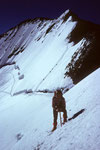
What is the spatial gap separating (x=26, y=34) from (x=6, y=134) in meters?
53.3

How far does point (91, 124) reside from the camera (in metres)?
4.37

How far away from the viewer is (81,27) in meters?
22.3

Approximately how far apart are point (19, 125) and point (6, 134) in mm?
1139

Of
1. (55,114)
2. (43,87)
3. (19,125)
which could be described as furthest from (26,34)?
(55,114)

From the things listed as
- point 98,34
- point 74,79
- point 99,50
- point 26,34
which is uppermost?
point 26,34

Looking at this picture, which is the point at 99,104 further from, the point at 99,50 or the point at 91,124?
the point at 99,50

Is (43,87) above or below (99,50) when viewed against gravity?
below

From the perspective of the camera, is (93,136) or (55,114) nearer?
(93,136)

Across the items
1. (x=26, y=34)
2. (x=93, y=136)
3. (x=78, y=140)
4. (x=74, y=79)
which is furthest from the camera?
(x=26, y=34)

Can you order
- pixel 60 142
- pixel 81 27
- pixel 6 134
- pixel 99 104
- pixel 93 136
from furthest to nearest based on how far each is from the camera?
1. pixel 81 27
2. pixel 6 134
3. pixel 99 104
4. pixel 60 142
5. pixel 93 136

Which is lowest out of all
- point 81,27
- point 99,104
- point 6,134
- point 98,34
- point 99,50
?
point 6,134

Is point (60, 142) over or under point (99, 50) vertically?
under

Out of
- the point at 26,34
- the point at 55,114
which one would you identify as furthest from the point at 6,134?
the point at 26,34

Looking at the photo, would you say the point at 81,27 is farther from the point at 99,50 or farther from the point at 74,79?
the point at 74,79
